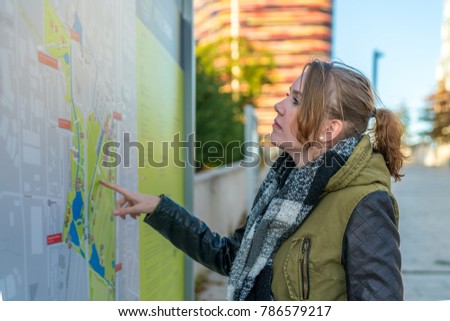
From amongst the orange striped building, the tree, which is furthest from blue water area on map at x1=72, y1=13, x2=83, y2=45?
the orange striped building

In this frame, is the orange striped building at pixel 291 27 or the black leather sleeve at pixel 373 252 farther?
the orange striped building at pixel 291 27

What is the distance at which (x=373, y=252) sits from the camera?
4.34 feet

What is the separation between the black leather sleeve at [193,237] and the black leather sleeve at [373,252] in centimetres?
65

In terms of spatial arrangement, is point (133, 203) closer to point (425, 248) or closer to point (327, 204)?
point (327, 204)

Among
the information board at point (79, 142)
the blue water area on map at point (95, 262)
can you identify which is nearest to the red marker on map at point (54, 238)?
the information board at point (79, 142)

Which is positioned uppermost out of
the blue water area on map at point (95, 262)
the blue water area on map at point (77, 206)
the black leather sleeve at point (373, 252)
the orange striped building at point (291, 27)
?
the orange striped building at point (291, 27)

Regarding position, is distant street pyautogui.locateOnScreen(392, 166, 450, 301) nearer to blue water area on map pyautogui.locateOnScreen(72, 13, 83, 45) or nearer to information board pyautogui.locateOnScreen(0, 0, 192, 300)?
information board pyautogui.locateOnScreen(0, 0, 192, 300)

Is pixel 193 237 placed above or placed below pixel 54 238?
below

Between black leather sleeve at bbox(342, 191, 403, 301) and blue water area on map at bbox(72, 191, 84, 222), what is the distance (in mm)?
748

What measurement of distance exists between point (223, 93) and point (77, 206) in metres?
13.1

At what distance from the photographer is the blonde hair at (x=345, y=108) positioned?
5.02 ft

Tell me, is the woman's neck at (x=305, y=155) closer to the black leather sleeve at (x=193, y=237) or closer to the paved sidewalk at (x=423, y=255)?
the black leather sleeve at (x=193, y=237)

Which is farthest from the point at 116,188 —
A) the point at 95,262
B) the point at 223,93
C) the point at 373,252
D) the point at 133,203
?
the point at 223,93

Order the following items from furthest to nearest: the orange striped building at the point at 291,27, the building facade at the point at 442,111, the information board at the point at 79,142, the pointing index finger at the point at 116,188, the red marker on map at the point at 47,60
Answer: the orange striped building at the point at 291,27, the building facade at the point at 442,111, the pointing index finger at the point at 116,188, the red marker on map at the point at 47,60, the information board at the point at 79,142
